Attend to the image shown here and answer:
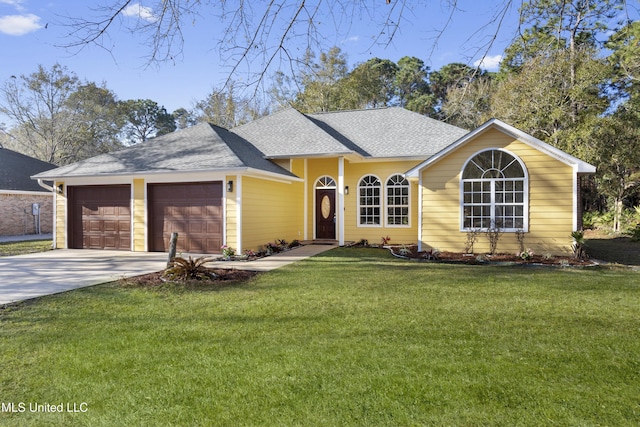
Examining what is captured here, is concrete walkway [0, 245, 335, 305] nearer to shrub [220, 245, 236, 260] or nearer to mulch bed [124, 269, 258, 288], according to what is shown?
shrub [220, 245, 236, 260]

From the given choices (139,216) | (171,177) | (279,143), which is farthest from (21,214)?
(279,143)

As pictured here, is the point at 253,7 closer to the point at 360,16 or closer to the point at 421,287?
the point at 360,16

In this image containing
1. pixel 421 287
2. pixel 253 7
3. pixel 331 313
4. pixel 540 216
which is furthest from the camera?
pixel 540 216

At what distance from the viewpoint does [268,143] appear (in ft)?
49.1

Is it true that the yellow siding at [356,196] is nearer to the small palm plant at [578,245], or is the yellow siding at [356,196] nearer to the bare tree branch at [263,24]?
the small palm plant at [578,245]

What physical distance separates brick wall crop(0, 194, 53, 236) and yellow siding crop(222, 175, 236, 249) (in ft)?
48.2

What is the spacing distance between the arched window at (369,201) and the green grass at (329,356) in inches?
312

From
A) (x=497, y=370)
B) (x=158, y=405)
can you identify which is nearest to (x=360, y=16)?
(x=497, y=370)

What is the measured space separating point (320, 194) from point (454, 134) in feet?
17.5

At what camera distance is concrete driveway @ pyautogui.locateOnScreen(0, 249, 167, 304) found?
6.83 m

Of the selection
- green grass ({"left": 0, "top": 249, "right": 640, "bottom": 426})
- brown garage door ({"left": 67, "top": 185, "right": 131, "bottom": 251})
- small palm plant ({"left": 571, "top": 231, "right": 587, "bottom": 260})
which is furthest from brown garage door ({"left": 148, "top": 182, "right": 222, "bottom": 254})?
small palm plant ({"left": 571, "top": 231, "right": 587, "bottom": 260})

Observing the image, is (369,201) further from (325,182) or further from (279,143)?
(279,143)

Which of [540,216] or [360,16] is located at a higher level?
[360,16]

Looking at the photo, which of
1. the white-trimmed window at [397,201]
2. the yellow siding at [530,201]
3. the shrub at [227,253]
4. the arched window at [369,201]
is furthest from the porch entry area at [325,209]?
the shrub at [227,253]
